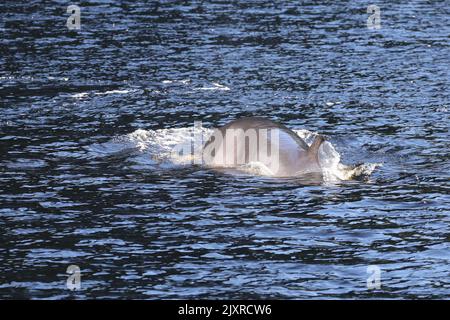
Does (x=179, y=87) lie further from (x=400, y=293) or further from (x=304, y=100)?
(x=400, y=293)

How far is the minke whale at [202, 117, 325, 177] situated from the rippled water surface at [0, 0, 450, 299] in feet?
1.49

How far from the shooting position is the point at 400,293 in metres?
11.6

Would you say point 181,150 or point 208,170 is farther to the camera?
A: point 181,150

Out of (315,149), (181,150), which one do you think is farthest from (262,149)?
(181,150)

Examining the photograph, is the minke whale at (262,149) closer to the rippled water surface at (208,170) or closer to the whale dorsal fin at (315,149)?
the whale dorsal fin at (315,149)

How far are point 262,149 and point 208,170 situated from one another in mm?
925

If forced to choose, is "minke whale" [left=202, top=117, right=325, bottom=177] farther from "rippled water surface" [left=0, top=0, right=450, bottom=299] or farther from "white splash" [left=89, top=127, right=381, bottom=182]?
"rippled water surface" [left=0, top=0, right=450, bottom=299]

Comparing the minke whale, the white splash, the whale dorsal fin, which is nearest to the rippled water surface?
the white splash

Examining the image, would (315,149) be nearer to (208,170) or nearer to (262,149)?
(262,149)

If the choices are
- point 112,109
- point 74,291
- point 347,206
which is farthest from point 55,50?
point 74,291

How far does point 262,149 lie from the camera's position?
55.5 ft

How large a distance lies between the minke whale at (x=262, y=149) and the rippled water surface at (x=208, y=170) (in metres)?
0.45

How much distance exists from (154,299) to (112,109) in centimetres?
1068

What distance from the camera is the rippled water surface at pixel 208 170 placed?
12.4 m
